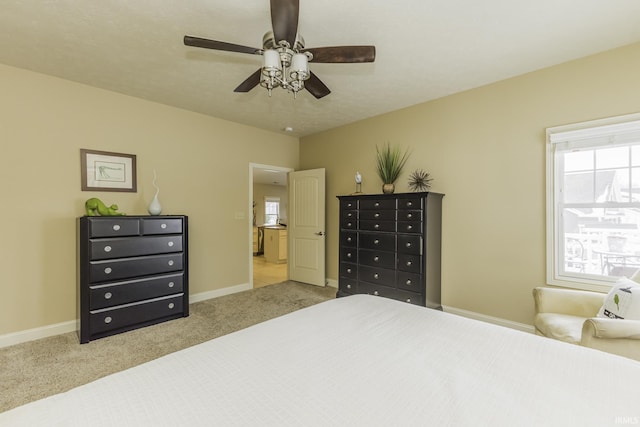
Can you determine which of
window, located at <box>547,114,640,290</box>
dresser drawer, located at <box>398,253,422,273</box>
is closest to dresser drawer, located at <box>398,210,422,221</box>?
dresser drawer, located at <box>398,253,422,273</box>

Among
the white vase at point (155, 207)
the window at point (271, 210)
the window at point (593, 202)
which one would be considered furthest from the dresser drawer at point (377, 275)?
the window at point (271, 210)

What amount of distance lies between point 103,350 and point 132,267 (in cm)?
79

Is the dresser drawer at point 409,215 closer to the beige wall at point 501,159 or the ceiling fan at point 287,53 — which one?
the beige wall at point 501,159

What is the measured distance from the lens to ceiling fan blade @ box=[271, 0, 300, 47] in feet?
4.91

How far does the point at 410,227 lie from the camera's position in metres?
3.25

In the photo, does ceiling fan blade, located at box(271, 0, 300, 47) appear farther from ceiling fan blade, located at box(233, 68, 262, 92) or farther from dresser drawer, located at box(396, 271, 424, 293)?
dresser drawer, located at box(396, 271, 424, 293)

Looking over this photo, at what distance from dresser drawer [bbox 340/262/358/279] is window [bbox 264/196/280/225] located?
649cm

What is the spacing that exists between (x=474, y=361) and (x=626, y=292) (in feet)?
5.18

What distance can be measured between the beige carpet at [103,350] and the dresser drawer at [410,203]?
1813mm

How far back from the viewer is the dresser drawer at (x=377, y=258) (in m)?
3.42

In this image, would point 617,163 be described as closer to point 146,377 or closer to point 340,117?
point 340,117

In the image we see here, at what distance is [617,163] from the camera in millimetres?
2463

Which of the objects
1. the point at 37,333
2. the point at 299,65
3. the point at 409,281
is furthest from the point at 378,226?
the point at 37,333

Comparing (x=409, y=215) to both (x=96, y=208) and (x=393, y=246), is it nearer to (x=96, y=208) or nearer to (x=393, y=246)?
(x=393, y=246)
